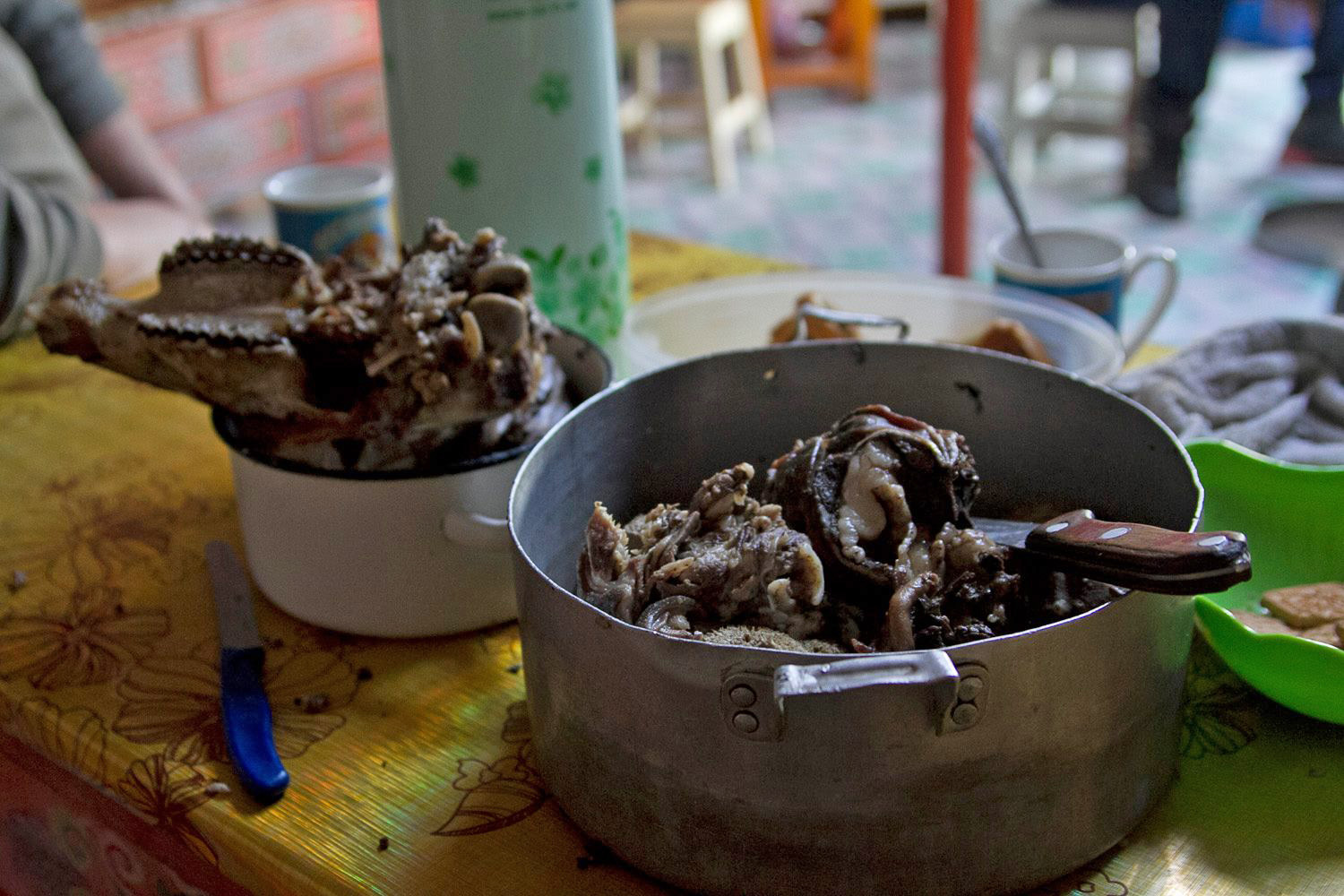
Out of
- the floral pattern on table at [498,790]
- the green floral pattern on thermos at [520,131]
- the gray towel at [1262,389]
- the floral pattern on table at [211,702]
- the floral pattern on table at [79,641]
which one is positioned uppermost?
the green floral pattern on thermos at [520,131]

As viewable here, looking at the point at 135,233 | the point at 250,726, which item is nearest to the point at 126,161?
the point at 135,233

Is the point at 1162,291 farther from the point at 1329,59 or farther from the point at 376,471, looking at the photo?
the point at 1329,59

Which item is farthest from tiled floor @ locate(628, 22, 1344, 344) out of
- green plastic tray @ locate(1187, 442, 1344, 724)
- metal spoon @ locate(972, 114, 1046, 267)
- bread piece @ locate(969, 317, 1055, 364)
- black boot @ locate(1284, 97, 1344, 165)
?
green plastic tray @ locate(1187, 442, 1344, 724)

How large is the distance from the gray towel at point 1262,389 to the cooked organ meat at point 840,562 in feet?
1.02

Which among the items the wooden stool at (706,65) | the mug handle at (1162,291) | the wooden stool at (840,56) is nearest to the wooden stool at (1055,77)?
the wooden stool at (840,56)

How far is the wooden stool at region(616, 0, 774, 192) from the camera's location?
3.49 metres

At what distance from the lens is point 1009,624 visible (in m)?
0.57

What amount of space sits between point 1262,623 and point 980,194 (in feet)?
9.35

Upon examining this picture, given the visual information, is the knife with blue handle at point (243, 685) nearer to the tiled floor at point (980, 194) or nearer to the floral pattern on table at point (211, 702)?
the floral pattern on table at point (211, 702)

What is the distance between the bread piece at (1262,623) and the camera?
2.13ft

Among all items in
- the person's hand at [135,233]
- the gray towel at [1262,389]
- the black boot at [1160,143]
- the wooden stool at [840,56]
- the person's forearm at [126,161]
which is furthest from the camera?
the wooden stool at [840,56]

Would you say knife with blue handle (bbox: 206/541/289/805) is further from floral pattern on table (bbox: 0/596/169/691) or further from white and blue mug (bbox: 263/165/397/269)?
white and blue mug (bbox: 263/165/397/269)

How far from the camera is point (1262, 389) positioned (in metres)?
0.91

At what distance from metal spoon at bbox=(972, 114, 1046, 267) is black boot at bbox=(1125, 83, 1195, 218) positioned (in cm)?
223
